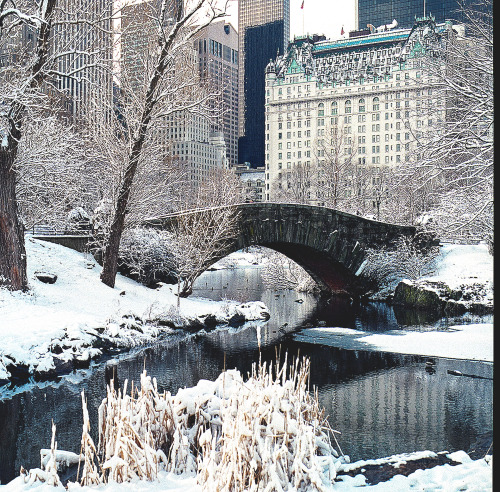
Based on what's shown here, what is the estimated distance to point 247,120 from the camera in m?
178

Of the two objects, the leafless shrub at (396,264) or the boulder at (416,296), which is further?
the leafless shrub at (396,264)

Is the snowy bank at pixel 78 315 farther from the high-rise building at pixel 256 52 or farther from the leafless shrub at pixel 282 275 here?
the high-rise building at pixel 256 52

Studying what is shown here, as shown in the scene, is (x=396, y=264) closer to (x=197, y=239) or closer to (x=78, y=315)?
(x=197, y=239)

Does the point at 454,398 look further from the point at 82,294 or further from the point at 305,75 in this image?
the point at 305,75

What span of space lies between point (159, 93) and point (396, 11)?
116 meters

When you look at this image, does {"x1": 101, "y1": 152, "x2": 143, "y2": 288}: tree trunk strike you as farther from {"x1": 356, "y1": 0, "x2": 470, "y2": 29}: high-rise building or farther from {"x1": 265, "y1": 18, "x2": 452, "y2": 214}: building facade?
{"x1": 356, "y1": 0, "x2": 470, "y2": 29}: high-rise building

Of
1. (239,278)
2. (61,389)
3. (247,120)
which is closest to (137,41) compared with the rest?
(61,389)

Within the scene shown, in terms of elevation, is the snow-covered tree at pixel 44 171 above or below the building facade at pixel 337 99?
below

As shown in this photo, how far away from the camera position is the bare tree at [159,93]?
18.2 metres

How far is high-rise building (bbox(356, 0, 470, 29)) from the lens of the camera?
10538 centimetres

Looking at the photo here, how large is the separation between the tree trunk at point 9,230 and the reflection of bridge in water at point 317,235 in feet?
22.2

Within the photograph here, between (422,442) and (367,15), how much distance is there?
131600 mm

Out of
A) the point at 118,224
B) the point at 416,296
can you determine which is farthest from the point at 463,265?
the point at 118,224

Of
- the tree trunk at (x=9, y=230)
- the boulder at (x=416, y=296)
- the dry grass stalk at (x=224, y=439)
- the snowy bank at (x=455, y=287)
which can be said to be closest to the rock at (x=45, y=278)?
the tree trunk at (x=9, y=230)
